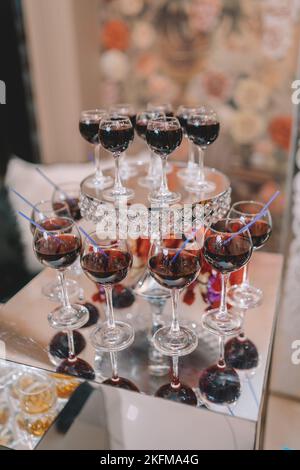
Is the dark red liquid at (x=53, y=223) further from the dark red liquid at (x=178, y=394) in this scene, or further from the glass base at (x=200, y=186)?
the dark red liquid at (x=178, y=394)

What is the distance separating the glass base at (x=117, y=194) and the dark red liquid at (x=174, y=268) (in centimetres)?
29

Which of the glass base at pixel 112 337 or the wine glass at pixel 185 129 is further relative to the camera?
the wine glass at pixel 185 129

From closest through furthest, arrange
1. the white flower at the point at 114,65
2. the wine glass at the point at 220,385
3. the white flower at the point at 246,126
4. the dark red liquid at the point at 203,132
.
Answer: the wine glass at the point at 220,385
the dark red liquid at the point at 203,132
the white flower at the point at 246,126
the white flower at the point at 114,65

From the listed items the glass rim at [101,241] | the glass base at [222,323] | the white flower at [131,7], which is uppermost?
the white flower at [131,7]

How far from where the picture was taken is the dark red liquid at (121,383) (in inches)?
38.6

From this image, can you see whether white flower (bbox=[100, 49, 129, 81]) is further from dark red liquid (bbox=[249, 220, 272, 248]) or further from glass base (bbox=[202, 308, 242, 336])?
glass base (bbox=[202, 308, 242, 336])

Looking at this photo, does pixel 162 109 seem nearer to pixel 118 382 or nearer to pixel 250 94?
pixel 118 382

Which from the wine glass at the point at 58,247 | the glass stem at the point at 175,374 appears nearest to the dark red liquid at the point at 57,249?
the wine glass at the point at 58,247

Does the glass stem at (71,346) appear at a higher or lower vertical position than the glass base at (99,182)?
lower

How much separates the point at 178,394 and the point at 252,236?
46cm

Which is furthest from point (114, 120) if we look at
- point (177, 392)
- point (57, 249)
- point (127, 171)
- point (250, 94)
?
point (250, 94)

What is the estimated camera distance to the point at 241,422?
2.91 ft

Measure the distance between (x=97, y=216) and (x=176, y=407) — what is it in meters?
0.50
